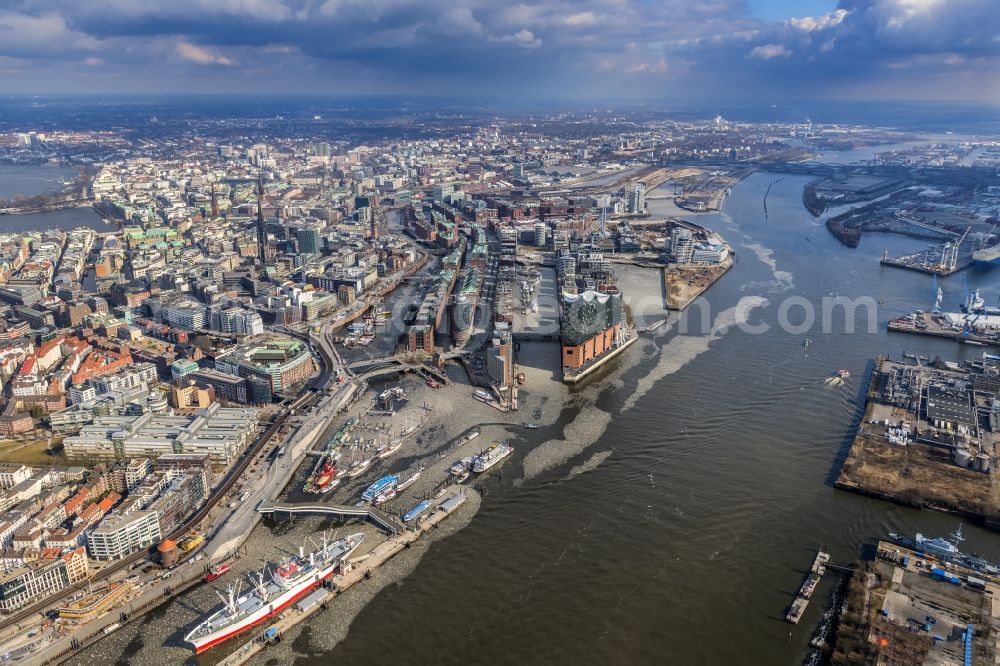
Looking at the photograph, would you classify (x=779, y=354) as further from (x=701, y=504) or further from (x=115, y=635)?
(x=115, y=635)

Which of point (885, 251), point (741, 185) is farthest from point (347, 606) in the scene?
point (741, 185)

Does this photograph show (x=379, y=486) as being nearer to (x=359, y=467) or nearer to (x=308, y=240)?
(x=359, y=467)

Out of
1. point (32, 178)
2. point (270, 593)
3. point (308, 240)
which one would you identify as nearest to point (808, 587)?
point (270, 593)

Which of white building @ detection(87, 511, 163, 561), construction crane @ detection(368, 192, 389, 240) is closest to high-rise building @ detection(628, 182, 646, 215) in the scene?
construction crane @ detection(368, 192, 389, 240)

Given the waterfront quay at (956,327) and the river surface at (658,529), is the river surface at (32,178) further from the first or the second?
the waterfront quay at (956,327)

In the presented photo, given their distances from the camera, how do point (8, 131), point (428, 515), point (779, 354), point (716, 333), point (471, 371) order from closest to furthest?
point (428, 515) → point (471, 371) → point (779, 354) → point (716, 333) → point (8, 131)

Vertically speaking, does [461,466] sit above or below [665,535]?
above
